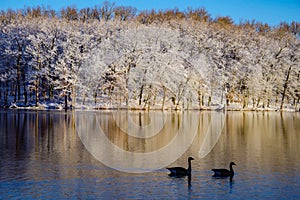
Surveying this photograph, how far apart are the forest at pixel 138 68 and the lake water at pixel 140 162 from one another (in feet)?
117

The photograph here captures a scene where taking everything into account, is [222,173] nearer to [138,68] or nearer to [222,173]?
[222,173]

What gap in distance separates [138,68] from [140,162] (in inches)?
2228

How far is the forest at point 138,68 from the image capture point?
81.9 metres

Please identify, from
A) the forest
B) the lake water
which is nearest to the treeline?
the forest

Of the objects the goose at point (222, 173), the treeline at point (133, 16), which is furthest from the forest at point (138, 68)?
the goose at point (222, 173)

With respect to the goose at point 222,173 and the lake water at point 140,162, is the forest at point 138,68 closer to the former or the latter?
the lake water at point 140,162

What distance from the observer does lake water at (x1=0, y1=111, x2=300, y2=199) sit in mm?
19734

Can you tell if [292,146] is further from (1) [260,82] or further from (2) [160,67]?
(1) [260,82]

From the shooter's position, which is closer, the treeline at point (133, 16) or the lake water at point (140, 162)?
the lake water at point (140, 162)

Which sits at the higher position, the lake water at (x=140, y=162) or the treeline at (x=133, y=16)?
the treeline at (x=133, y=16)

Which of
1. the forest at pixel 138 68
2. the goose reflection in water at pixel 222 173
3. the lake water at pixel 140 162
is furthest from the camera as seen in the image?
the forest at pixel 138 68

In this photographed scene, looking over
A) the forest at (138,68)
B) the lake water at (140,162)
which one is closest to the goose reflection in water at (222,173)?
the lake water at (140,162)

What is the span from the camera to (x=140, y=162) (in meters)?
27.2

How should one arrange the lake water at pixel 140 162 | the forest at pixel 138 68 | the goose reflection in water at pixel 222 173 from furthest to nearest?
the forest at pixel 138 68, the goose reflection in water at pixel 222 173, the lake water at pixel 140 162
